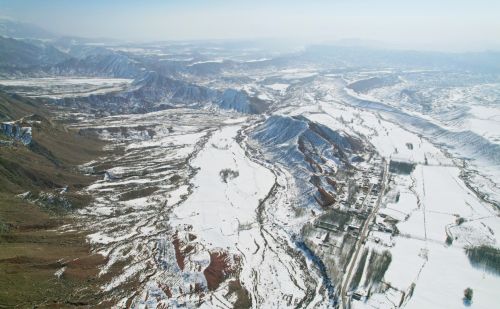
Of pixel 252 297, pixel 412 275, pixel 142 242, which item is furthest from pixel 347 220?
pixel 142 242

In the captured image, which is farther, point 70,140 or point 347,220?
point 70,140

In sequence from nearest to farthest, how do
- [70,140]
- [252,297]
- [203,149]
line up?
[252,297] → [70,140] → [203,149]

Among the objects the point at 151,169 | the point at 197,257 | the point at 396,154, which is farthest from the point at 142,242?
the point at 396,154

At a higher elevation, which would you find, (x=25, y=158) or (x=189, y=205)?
(x=25, y=158)

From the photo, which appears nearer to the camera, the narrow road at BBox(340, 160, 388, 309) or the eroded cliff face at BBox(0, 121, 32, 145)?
the narrow road at BBox(340, 160, 388, 309)

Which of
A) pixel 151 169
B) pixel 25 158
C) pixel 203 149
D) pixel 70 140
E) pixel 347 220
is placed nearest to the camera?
pixel 347 220

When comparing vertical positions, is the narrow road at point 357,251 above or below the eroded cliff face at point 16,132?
below

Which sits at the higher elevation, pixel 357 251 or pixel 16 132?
pixel 16 132

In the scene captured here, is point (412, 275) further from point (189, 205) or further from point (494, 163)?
point (494, 163)

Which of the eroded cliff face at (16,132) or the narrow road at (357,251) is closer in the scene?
the narrow road at (357,251)

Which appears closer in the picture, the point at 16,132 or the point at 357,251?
the point at 357,251

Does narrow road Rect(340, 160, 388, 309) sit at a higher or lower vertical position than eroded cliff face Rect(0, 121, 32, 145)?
lower
